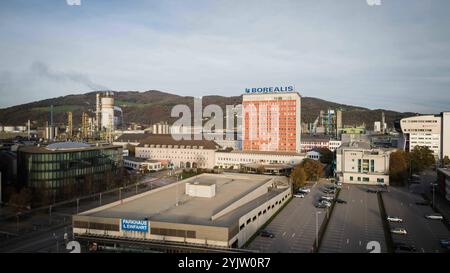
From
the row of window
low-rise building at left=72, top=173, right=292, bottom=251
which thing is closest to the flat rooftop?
low-rise building at left=72, top=173, right=292, bottom=251

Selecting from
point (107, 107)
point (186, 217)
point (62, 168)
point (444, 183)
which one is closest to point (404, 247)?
point (186, 217)

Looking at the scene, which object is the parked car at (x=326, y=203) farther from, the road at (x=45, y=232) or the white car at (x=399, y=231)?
the road at (x=45, y=232)

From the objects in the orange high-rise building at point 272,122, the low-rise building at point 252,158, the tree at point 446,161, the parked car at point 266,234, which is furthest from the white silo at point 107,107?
the tree at point 446,161

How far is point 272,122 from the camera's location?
32.4 m

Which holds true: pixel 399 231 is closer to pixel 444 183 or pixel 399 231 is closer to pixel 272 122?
pixel 444 183

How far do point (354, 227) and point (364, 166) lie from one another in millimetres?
11215

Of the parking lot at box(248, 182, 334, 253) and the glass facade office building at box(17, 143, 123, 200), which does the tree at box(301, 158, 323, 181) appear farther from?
the glass facade office building at box(17, 143, 123, 200)

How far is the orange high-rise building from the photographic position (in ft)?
104

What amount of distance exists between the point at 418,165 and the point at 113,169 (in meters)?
22.8

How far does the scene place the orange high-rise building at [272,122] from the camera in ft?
104

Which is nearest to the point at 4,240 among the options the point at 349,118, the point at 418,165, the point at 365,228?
the point at 365,228

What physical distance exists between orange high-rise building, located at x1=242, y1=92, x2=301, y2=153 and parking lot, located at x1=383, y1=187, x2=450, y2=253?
13503 mm

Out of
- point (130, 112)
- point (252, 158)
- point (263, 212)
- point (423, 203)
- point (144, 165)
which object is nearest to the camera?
point (263, 212)

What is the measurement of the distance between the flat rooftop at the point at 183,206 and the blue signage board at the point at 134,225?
0.55m
